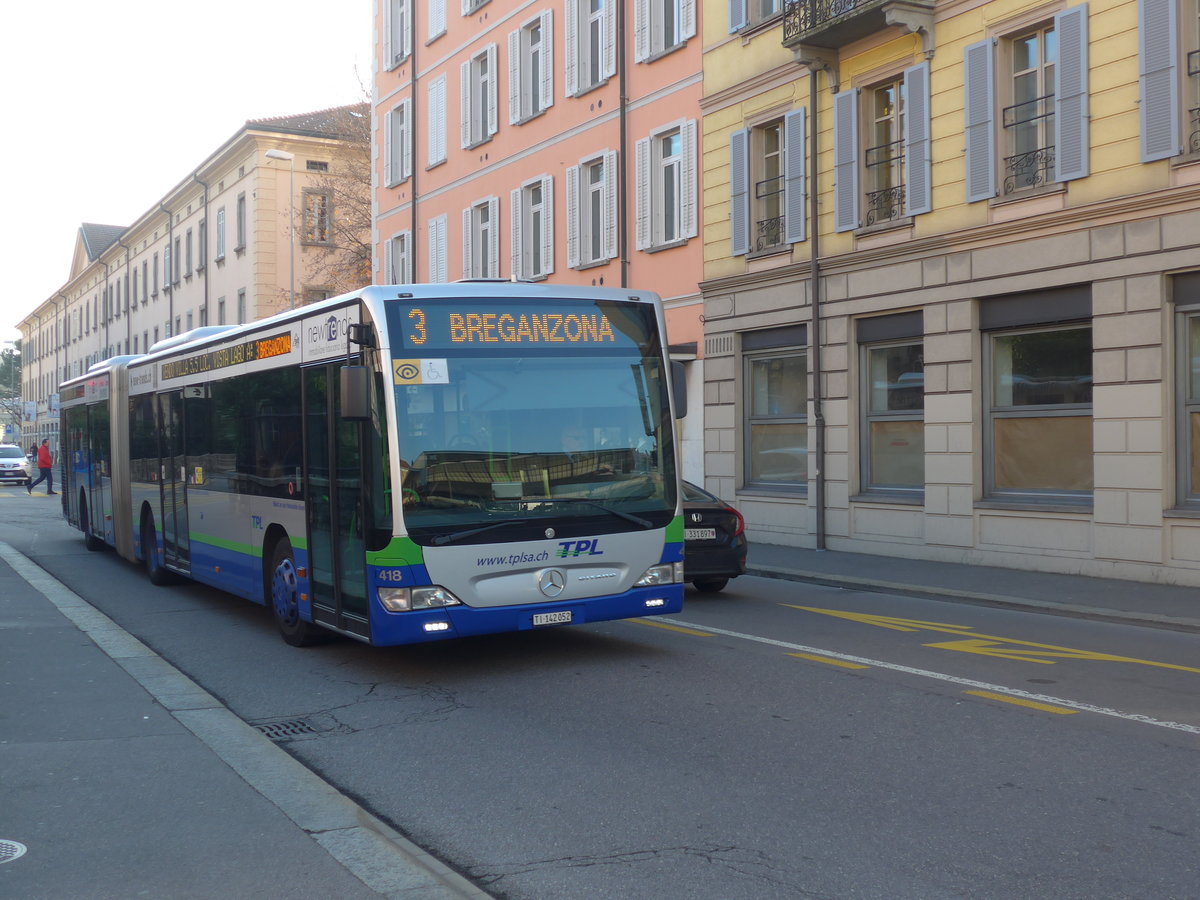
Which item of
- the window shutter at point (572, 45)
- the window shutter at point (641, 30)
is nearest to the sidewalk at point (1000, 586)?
the window shutter at point (641, 30)

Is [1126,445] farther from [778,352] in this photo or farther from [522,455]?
[522,455]

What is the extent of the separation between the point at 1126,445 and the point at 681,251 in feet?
33.2

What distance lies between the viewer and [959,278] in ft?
56.5

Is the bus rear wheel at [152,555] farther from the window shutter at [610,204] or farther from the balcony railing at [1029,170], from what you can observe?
the window shutter at [610,204]

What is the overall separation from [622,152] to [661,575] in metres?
16.7

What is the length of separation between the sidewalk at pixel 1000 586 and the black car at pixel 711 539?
2395 millimetres

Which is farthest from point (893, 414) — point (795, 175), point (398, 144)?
point (398, 144)

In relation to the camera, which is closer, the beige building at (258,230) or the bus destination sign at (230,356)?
the bus destination sign at (230,356)

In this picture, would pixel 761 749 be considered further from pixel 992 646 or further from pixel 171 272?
pixel 171 272

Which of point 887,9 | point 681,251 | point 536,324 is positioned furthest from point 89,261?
point 536,324

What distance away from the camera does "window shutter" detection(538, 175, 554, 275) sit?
90.9 ft

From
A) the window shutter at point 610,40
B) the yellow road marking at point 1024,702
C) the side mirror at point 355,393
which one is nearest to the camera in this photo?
the yellow road marking at point 1024,702

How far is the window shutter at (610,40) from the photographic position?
25.4 meters

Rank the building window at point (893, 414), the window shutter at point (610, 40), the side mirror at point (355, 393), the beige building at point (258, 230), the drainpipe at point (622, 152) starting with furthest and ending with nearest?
the beige building at point (258, 230), the window shutter at point (610, 40), the drainpipe at point (622, 152), the building window at point (893, 414), the side mirror at point (355, 393)
